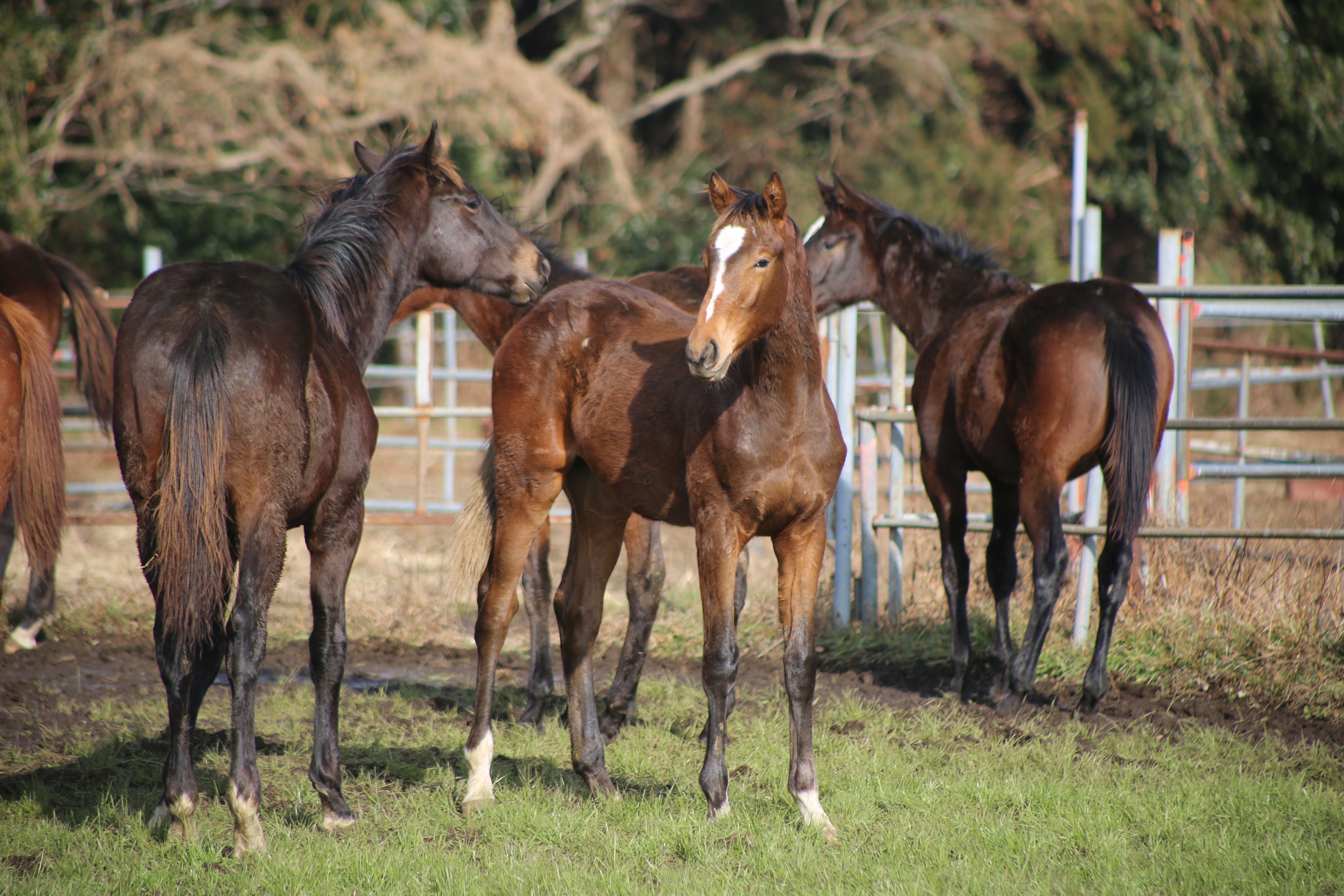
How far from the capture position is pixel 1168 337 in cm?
564

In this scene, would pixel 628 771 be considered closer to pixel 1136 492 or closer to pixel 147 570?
pixel 147 570

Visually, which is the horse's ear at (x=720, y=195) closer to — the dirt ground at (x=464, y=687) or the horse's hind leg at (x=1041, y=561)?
the horse's hind leg at (x=1041, y=561)

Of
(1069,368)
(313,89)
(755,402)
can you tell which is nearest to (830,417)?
(755,402)

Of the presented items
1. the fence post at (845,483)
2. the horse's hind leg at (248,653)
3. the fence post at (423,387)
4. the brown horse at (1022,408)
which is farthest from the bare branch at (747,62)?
the horse's hind leg at (248,653)

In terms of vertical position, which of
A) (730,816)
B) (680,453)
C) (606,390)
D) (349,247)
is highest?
(349,247)

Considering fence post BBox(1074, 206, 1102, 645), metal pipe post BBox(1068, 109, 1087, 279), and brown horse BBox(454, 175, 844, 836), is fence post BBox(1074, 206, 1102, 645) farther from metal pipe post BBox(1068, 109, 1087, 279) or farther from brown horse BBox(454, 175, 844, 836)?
brown horse BBox(454, 175, 844, 836)

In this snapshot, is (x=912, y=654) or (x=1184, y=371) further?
(x=912, y=654)

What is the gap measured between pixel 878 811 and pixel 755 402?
1422 mm

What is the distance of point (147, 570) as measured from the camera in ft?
10.6

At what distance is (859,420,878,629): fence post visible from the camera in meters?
6.09

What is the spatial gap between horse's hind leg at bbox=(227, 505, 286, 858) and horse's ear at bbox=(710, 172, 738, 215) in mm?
1730

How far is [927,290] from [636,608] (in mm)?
2420

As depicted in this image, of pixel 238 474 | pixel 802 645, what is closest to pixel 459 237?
pixel 238 474

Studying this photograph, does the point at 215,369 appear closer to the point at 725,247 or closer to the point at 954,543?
the point at 725,247
